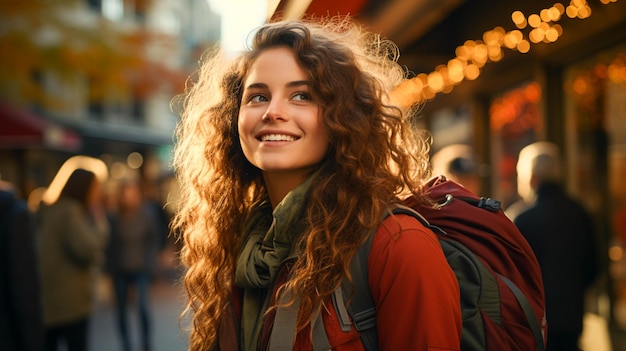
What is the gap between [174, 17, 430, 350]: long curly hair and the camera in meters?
2.22

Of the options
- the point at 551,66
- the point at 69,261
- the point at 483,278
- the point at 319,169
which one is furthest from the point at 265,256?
the point at 551,66

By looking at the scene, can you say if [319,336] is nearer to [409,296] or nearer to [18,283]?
[409,296]

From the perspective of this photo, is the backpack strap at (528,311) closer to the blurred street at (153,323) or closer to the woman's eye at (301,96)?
the woman's eye at (301,96)

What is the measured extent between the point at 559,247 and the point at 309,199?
3347mm

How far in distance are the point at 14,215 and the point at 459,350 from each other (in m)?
3.37

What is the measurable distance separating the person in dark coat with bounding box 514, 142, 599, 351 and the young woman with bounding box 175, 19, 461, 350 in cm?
292

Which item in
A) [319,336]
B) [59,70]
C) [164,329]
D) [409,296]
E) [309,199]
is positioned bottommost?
[164,329]

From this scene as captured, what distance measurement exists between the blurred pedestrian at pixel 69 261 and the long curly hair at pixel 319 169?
144 inches

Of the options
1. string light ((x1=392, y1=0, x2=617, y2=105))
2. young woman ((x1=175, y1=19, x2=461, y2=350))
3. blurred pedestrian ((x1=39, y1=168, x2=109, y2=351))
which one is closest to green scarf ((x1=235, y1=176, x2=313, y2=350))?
young woman ((x1=175, y1=19, x2=461, y2=350))

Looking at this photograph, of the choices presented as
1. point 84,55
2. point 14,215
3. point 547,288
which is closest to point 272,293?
point 14,215

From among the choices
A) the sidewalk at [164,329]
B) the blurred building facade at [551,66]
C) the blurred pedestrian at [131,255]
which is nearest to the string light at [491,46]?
the blurred building facade at [551,66]

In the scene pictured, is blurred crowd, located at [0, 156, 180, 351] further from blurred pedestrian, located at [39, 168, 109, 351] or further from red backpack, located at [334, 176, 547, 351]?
red backpack, located at [334, 176, 547, 351]

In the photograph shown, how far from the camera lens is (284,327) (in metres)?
2.14

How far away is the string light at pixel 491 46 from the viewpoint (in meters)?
4.56
